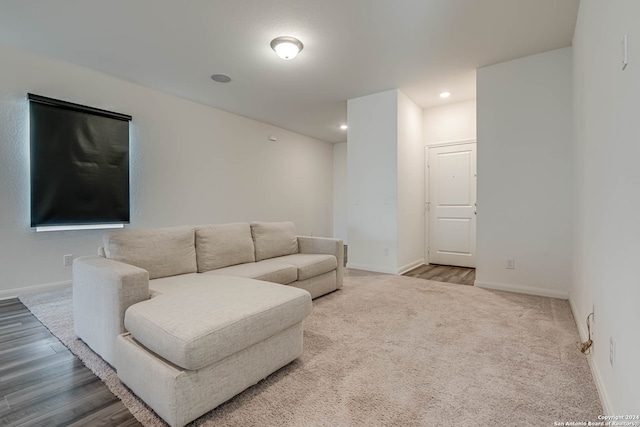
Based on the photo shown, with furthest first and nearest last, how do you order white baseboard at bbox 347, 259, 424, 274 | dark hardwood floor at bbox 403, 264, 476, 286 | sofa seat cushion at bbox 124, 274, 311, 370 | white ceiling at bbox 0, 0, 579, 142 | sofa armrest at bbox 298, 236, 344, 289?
white baseboard at bbox 347, 259, 424, 274 → dark hardwood floor at bbox 403, 264, 476, 286 → sofa armrest at bbox 298, 236, 344, 289 → white ceiling at bbox 0, 0, 579, 142 → sofa seat cushion at bbox 124, 274, 311, 370

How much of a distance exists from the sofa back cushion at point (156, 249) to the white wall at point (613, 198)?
268 cm

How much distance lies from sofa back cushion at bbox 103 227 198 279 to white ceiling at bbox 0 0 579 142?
188 centimetres

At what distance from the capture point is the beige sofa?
1.31 metres

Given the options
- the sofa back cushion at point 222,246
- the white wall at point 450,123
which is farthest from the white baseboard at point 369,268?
the white wall at point 450,123

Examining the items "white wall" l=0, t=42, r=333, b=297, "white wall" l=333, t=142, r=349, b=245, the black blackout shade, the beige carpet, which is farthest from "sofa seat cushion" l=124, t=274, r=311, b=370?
"white wall" l=333, t=142, r=349, b=245

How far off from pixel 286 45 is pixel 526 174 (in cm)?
292

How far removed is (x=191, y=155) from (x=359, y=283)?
3.22 m

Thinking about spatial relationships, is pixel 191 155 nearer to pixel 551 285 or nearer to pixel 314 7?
pixel 314 7

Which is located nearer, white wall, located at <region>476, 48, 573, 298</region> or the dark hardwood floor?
white wall, located at <region>476, 48, 573, 298</region>

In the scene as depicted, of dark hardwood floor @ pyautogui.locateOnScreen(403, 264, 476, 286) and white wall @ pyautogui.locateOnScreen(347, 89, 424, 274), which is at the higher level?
white wall @ pyautogui.locateOnScreen(347, 89, 424, 274)

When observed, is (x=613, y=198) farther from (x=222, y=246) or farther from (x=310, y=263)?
(x=222, y=246)

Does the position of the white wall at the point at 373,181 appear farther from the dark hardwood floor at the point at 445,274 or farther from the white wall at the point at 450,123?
the white wall at the point at 450,123

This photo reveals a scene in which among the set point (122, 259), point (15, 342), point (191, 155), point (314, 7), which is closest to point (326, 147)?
point (191, 155)

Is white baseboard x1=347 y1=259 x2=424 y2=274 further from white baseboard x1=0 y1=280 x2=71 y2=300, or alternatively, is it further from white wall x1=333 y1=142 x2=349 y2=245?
white baseboard x1=0 y1=280 x2=71 y2=300
